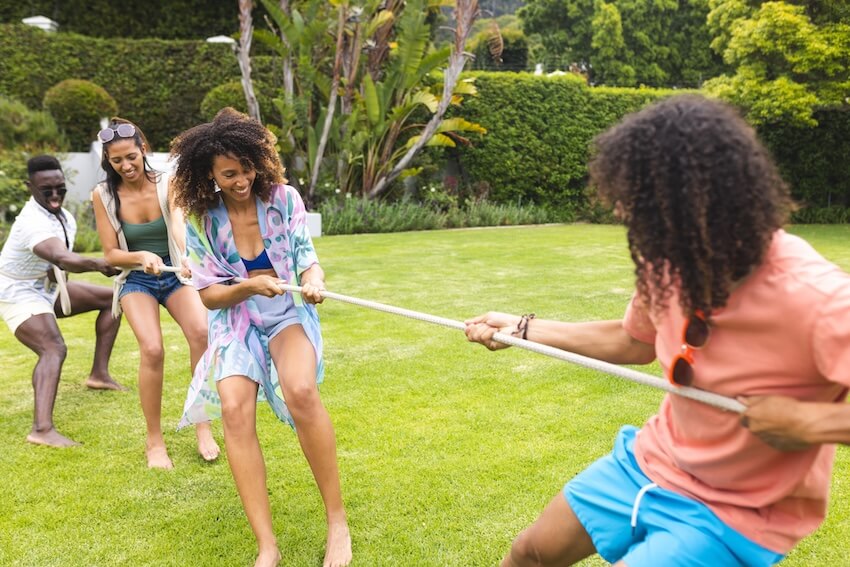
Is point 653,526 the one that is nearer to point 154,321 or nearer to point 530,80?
point 154,321

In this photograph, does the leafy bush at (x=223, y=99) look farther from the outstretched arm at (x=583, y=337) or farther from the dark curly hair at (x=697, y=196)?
the dark curly hair at (x=697, y=196)

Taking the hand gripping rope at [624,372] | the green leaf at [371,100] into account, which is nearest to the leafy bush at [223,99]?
the green leaf at [371,100]

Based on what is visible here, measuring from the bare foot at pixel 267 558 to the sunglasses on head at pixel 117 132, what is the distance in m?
2.45

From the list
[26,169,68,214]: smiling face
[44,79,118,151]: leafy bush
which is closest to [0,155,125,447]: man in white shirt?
[26,169,68,214]: smiling face

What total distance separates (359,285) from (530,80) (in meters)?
10.6

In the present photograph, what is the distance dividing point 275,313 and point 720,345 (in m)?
2.04

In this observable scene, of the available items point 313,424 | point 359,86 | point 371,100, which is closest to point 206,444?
point 313,424

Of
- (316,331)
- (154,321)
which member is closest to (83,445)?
(154,321)

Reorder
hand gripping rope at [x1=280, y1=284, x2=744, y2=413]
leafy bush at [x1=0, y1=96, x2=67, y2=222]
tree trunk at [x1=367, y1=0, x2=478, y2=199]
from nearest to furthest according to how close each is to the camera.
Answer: hand gripping rope at [x1=280, y1=284, x2=744, y2=413], leafy bush at [x1=0, y1=96, x2=67, y2=222], tree trunk at [x1=367, y1=0, x2=478, y2=199]

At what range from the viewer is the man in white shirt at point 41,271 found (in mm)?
4590

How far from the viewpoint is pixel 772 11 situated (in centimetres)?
1616

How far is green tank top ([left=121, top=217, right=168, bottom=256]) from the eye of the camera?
440 centimetres

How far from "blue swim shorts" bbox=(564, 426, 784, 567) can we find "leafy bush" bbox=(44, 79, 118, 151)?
15.0 metres

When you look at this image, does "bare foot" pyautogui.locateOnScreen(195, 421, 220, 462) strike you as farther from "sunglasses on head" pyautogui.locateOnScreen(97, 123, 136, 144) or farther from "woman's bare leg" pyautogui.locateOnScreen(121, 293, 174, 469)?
"sunglasses on head" pyautogui.locateOnScreen(97, 123, 136, 144)
